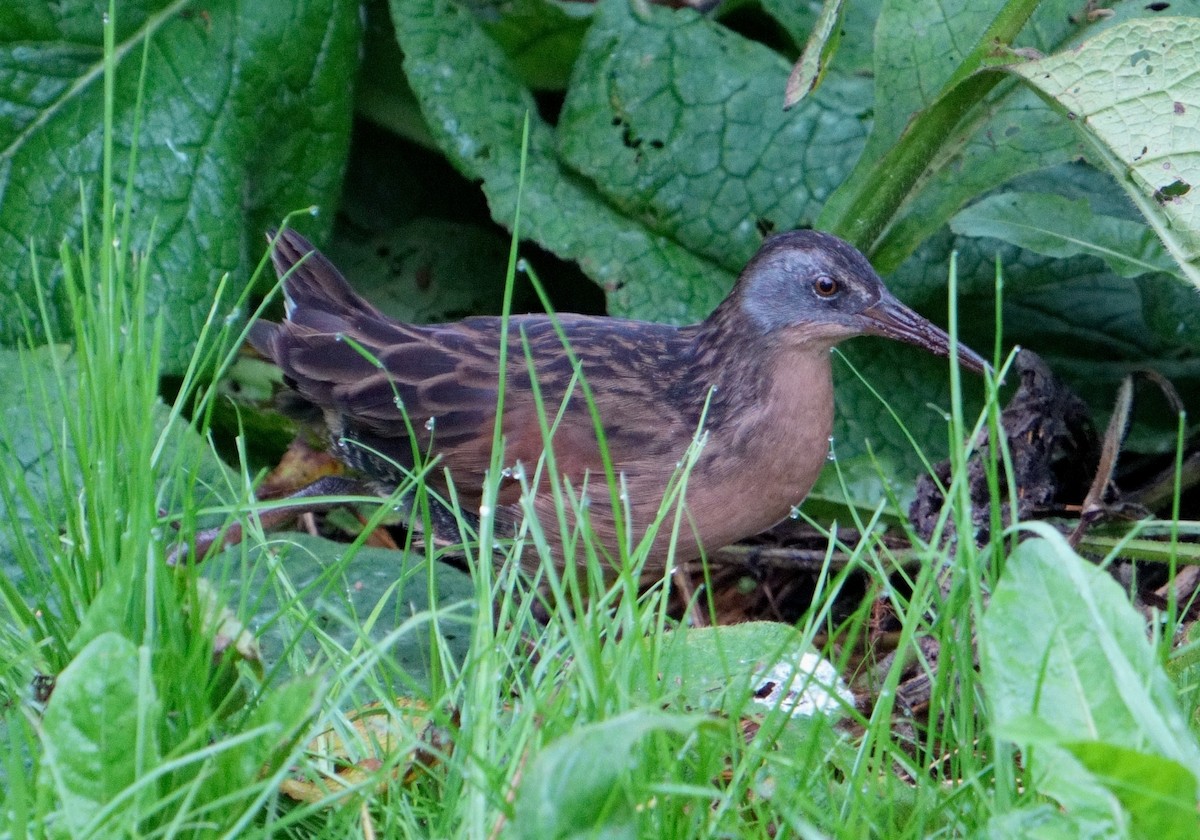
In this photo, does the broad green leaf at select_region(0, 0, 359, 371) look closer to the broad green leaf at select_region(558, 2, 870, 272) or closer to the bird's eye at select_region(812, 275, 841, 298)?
the broad green leaf at select_region(558, 2, 870, 272)

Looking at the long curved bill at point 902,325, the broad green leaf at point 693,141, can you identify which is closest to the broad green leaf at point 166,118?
the broad green leaf at point 693,141

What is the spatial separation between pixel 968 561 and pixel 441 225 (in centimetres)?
241

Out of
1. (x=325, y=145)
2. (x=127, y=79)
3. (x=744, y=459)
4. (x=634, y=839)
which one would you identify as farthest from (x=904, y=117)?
(x=634, y=839)

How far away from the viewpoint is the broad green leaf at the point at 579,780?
60.3 inches

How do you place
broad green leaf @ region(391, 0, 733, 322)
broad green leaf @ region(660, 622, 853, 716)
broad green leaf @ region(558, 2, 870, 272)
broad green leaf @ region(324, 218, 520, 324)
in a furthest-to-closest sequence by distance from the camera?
broad green leaf @ region(324, 218, 520, 324) → broad green leaf @ region(558, 2, 870, 272) → broad green leaf @ region(391, 0, 733, 322) → broad green leaf @ region(660, 622, 853, 716)

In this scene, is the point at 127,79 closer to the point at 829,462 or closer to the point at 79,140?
the point at 79,140

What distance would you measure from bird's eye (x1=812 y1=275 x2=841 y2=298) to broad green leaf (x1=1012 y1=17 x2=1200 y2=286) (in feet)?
1.74

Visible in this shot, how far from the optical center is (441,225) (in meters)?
4.00

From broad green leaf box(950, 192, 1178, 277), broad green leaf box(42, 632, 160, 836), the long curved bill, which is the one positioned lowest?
broad green leaf box(42, 632, 160, 836)

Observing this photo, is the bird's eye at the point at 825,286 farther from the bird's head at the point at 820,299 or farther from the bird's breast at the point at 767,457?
the bird's breast at the point at 767,457

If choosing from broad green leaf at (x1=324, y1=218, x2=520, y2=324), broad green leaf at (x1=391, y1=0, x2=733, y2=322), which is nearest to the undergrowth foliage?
broad green leaf at (x1=391, y1=0, x2=733, y2=322)

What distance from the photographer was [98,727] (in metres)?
1.69

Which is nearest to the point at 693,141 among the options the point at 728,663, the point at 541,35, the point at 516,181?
the point at 516,181

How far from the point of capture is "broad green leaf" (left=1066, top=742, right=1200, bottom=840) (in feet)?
4.88
